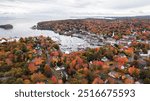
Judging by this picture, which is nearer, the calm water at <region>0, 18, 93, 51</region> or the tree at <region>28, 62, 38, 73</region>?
the tree at <region>28, 62, 38, 73</region>

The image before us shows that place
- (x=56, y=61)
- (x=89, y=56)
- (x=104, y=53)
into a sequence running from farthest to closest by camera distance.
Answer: (x=104, y=53), (x=89, y=56), (x=56, y=61)

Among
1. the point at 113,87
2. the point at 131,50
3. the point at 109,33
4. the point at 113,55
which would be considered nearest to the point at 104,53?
the point at 113,55

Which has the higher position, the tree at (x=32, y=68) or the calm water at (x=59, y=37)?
the tree at (x=32, y=68)

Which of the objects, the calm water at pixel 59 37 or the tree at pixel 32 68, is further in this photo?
the calm water at pixel 59 37

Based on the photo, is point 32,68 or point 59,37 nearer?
point 32,68

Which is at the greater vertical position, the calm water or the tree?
the tree

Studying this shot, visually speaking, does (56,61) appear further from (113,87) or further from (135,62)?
(113,87)

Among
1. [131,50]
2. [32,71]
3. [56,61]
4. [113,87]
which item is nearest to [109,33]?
[131,50]

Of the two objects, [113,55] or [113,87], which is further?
[113,55]

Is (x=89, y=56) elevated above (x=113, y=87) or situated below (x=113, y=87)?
below

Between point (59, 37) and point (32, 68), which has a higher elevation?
point (32, 68)

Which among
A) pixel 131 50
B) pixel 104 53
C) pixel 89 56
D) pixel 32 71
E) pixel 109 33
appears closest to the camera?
pixel 32 71
